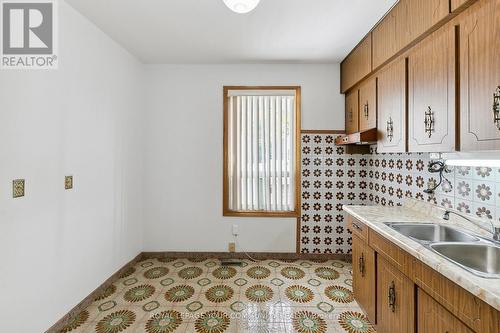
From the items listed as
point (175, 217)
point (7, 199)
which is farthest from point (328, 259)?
point (7, 199)

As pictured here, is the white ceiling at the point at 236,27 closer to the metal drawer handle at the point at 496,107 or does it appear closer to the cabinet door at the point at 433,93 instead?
the cabinet door at the point at 433,93

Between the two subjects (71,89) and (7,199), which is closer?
(7,199)

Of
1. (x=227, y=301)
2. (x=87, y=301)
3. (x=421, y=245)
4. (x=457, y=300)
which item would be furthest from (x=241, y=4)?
(x=87, y=301)

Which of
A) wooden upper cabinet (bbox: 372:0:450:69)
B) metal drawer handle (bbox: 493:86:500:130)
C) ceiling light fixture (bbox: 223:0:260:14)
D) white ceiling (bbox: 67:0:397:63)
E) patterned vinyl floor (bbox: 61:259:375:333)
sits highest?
white ceiling (bbox: 67:0:397:63)

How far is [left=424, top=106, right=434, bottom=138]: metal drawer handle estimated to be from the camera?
162cm

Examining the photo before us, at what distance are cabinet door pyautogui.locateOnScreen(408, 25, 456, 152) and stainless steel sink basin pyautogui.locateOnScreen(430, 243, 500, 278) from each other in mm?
583

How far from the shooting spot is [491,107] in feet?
3.96

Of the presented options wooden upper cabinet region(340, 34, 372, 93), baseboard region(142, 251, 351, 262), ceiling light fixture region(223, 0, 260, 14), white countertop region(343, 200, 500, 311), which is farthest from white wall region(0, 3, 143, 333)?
wooden upper cabinet region(340, 34, 372, 93)

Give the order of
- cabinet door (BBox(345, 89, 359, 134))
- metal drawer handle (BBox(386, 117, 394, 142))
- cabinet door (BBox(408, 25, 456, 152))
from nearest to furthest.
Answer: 1. cabinet door (BBox(408, 25, 456, 152))
2. metal drawer handle (BBox(386, 117, 394, 142))
3. cabinet door (BBox(345, 89, 359, 134))

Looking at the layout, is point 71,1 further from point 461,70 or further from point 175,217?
point 461,70

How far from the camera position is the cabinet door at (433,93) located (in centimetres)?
147

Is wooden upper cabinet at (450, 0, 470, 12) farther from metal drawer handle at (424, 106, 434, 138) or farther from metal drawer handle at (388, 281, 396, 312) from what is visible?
metal drawer handle at (388, 281, 396, 312)

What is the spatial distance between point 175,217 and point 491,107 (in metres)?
3.19
